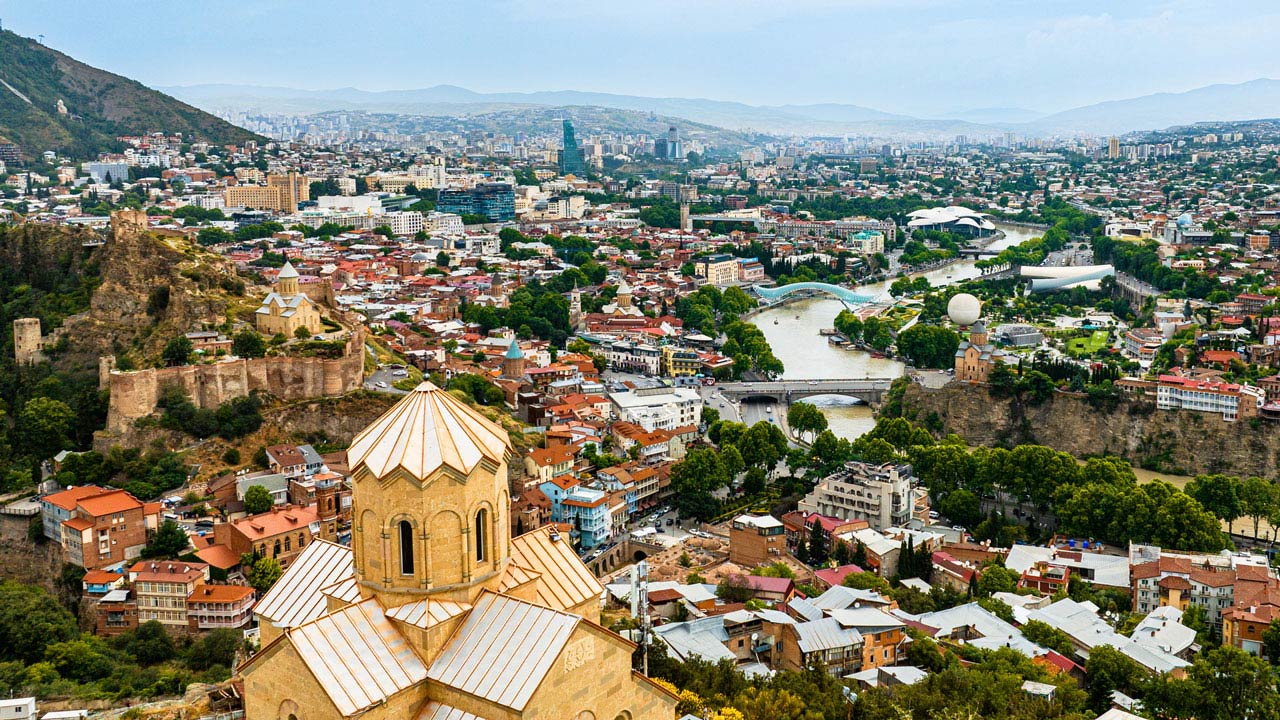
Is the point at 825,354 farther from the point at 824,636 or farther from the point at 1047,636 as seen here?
the point at 824,636

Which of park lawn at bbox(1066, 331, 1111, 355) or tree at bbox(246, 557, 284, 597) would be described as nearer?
tree at bbox(246, 557, 284, 597)

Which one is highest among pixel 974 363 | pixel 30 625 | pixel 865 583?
pixel 974 363

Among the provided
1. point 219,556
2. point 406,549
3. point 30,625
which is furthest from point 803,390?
point 406,549

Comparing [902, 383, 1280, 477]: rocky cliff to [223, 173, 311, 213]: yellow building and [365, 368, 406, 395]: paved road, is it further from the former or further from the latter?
[223, 173, 311, 213]: yellow building

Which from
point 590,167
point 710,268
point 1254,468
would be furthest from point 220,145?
point 1254,468

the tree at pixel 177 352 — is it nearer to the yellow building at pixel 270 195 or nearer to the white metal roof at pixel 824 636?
the white metal roof at pixel 824 636

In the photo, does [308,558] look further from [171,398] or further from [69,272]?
[69,272]

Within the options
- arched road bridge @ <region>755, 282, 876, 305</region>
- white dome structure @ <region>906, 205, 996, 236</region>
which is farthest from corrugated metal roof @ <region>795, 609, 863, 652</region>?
white dome structure @ <region>906, 205, 996, 236</region>
